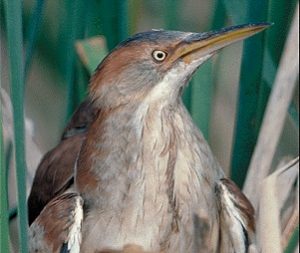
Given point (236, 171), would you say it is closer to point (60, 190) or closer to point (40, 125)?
point (60, 190)

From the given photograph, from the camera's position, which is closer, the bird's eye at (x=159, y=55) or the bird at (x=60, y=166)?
the bird's eye at (x=159, y=55)

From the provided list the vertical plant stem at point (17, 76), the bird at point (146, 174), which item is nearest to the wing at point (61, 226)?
the bird at point (146, 174)

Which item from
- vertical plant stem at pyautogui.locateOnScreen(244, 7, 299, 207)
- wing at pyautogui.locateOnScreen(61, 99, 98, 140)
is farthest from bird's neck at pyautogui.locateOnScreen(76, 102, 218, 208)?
wing at pyautogui.locateOnScreen(61, 99, 98, 140)

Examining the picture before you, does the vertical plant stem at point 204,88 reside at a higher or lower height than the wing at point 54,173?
higher

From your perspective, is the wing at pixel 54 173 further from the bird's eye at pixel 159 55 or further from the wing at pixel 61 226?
the bird's eye at pixel 159 55

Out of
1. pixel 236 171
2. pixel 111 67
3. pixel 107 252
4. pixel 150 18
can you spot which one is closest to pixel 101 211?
pixel 107 252

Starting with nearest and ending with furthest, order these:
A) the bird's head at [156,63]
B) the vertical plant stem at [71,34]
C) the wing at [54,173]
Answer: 1. the bird's head at [156,63]
2. the vertical plant stem at [71,34]
3. the wing at [54,173]
